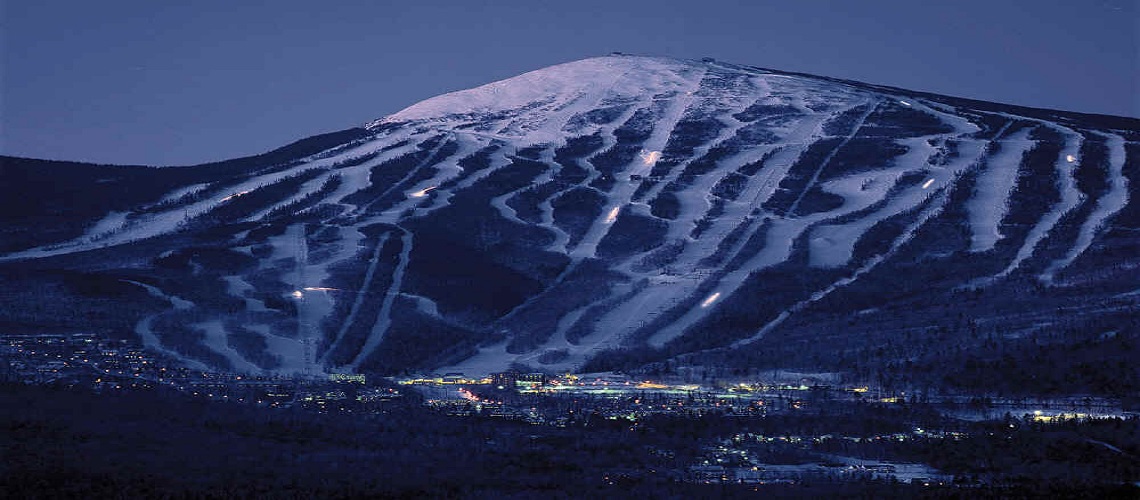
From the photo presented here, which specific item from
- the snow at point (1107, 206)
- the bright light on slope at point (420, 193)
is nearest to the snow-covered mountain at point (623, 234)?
the snow at point (1107, 206)

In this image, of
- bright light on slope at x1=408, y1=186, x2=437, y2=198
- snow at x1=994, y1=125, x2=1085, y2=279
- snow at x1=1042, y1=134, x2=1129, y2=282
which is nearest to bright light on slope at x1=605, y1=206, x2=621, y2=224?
bright light on slope at x1=408, y1=186, x2=437, y2=198

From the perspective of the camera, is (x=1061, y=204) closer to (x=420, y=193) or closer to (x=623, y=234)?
(x=623, y=234)

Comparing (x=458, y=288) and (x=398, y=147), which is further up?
(x=398, y=147)

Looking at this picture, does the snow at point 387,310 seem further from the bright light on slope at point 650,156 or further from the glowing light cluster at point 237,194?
the bright light on slope at point 650,156

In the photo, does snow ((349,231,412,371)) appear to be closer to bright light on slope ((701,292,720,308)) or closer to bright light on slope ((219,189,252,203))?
bright light on slope ((701,292,720,308))

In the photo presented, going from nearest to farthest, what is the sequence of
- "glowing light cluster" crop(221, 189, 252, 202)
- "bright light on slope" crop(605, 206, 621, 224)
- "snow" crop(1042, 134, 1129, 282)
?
1. "snow" crop(1042, 134, 1129, 282)
2. "bright light on slope" crop(605, 206, 621, 224)
3. "glowing light cluster" crop(221, 189, 252, 202)

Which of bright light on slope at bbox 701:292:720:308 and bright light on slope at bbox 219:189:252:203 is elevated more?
bright light on slope at bbox 219:189:252:203

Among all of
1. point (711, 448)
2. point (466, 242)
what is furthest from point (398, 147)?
point (711, 448)

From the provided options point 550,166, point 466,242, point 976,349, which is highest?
point 550,166

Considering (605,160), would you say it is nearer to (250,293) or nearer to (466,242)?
(466,242)
